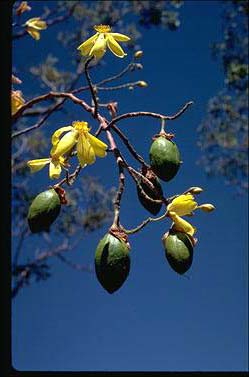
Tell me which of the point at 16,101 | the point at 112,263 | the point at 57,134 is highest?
the point at 16,101

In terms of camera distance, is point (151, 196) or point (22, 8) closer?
point (151, 196)

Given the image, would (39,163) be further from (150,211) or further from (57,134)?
(150,211)

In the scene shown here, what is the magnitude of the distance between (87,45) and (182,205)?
362mm

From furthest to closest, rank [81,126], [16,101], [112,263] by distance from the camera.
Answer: [16,101]
[81,126]
[112,263]

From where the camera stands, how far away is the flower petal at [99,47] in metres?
1.04

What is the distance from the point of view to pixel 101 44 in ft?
3.54

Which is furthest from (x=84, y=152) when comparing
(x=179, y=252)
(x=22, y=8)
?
(x=22, y=8)

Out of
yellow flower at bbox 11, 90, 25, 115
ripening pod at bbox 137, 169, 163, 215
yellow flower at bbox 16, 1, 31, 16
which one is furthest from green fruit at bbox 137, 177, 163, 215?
yellow flower at bbox 16, 1, 31, 16

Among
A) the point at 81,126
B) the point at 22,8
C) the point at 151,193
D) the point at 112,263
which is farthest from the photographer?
the point at 22,8

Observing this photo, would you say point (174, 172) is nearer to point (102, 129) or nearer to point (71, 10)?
point (102, 129)

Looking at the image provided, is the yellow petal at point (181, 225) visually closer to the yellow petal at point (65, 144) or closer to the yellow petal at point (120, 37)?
the yellow petal at point (65, 144)

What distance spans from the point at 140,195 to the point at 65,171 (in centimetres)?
12

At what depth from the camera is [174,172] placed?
971mm
